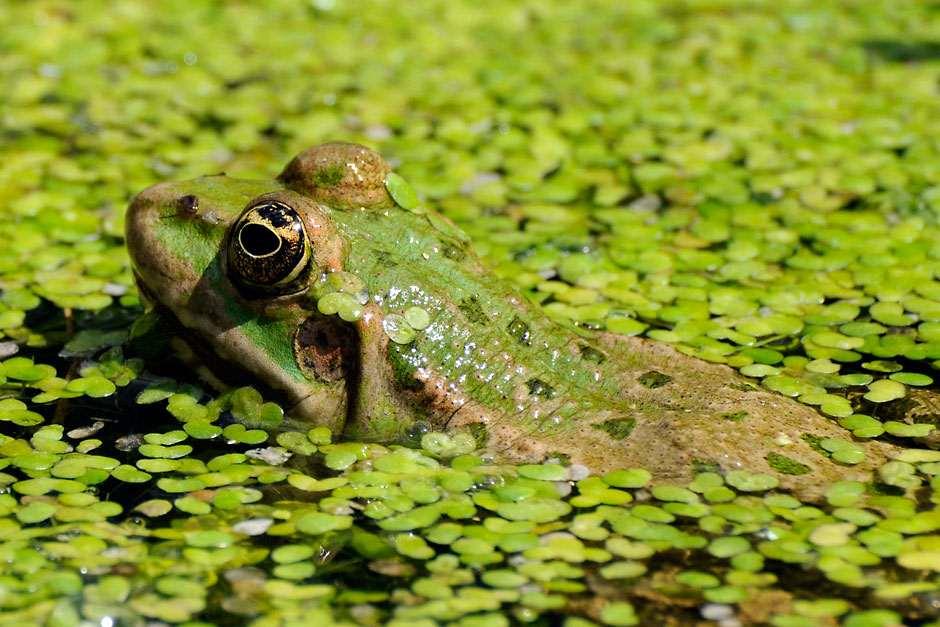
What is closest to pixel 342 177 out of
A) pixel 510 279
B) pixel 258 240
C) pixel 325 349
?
pixel 258 240

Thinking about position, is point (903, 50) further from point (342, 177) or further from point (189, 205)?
point (189, 205)

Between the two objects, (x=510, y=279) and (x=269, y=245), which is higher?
(x=269, y=245)

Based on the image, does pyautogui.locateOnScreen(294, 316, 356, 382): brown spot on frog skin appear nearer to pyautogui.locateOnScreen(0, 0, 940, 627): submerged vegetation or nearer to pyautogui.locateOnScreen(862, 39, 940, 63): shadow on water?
pyautogui.locateOnScreen(0, 0, 940, 627): submerged vegetation

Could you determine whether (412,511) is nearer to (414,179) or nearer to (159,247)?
(159,247)

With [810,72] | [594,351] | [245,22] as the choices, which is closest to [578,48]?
[810,72]

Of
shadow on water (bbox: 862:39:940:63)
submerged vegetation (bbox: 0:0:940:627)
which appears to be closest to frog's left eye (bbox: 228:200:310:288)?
submerged vegetation (bbox: 0:0:940:627)

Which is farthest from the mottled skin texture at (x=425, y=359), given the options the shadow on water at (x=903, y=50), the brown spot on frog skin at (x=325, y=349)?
the shadow on water at (x=903, y=50)

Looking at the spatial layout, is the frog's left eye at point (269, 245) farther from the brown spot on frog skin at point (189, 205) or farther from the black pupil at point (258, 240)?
the brown spot on frog skin at point (189, 205)

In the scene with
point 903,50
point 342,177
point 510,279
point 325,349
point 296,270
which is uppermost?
point 903,50
